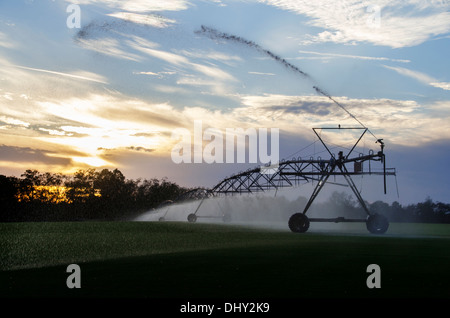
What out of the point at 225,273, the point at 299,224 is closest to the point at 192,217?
the point at 299,224

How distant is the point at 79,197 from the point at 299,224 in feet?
301

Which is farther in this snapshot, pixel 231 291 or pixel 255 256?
pixel 255 256

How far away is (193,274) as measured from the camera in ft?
59.7

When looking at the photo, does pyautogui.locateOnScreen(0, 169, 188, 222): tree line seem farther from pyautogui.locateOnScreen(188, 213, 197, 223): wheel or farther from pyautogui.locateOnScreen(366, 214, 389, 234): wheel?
pyautogui.locateOnScreen(366, 214, 389, 234): wheel

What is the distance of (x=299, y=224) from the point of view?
49.1 m

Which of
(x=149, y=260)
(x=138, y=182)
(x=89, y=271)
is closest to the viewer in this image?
(x=89, y=271)

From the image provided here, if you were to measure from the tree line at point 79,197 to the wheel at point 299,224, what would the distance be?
72550 millimetres

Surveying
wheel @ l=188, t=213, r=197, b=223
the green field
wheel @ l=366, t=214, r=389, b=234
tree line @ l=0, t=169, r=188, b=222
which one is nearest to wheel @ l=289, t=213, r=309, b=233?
wheel @ l=366, t=214, r=389, b=234

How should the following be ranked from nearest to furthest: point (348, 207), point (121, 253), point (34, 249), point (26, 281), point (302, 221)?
1. point (26, 281)
2. point (121, 253)
3. point (34, 249)
4. point (302, 221)
5. point (348, 207)

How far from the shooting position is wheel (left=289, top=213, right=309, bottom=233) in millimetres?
48844

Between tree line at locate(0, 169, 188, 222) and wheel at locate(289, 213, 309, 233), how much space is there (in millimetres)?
72550
